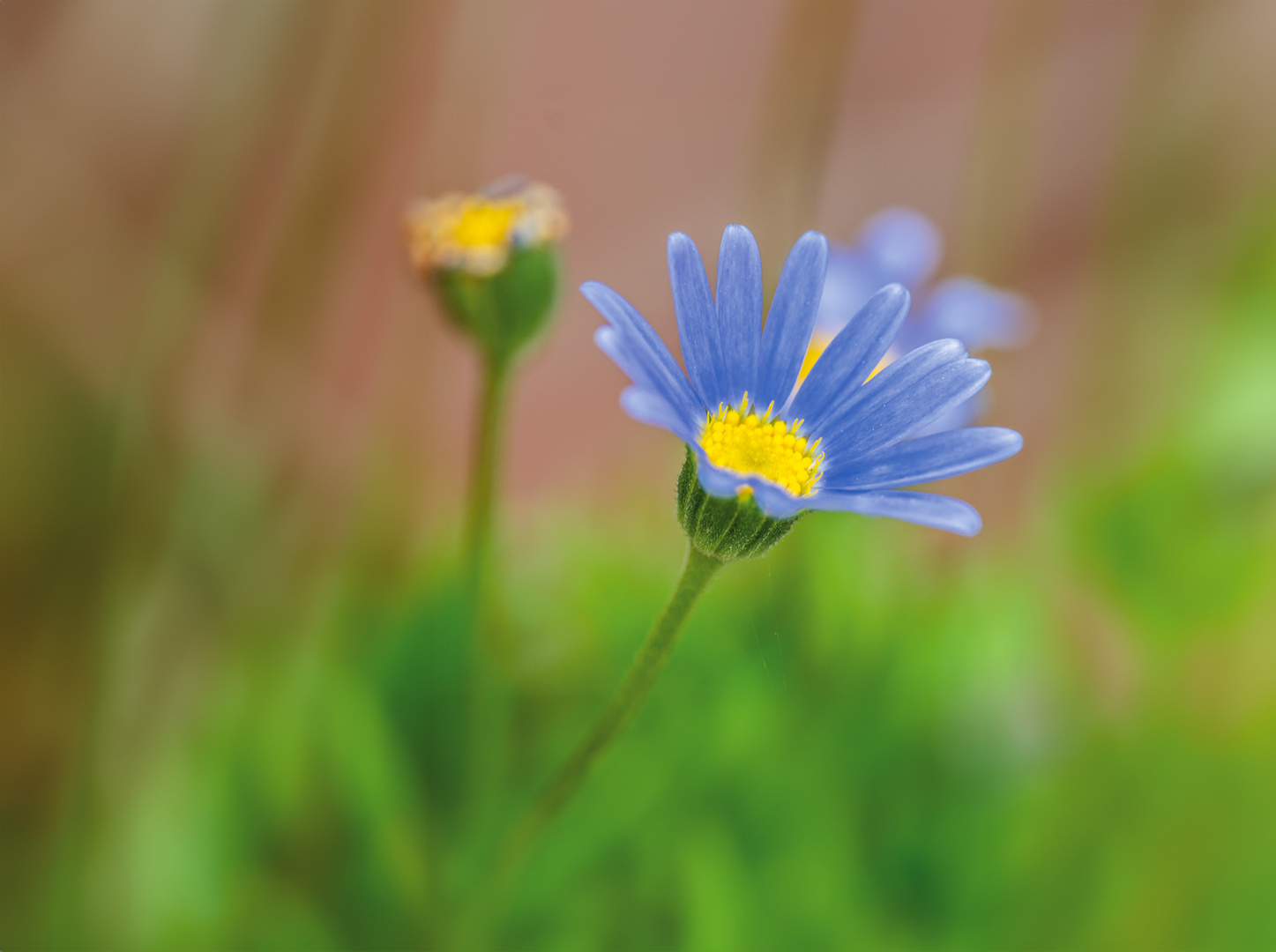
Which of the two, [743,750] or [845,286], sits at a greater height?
[845,286]

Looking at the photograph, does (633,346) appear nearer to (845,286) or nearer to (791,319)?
(791,319)

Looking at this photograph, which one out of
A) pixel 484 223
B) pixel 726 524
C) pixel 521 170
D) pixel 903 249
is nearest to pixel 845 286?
pixel 903 249

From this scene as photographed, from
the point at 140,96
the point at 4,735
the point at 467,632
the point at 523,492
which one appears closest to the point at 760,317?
the point at 467,632

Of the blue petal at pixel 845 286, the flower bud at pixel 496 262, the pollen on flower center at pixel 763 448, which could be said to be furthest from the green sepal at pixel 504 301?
the blue petal at pixel 845 286

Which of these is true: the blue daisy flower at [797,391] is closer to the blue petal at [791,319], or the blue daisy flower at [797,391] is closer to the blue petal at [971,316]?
the blue petal at [791,319]

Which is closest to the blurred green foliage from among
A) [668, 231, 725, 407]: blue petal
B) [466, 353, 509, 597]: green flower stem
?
[466, 353, 509, 597]: green flower stem

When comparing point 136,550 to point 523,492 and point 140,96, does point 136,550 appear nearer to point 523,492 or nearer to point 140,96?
point 523,492

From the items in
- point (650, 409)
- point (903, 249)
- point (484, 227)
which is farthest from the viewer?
point (903, 249)
